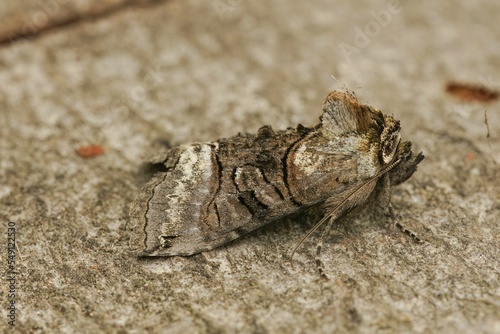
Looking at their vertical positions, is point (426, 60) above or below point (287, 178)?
above

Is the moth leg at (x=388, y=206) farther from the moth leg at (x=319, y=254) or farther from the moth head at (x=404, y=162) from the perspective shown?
the moth leg at (x=319, y=254)

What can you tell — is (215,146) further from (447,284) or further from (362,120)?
(447,284)

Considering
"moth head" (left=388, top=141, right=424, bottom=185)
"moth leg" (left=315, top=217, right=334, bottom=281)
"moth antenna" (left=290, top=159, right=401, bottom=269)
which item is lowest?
"moth leg" (left=315, top=217, right=334, bottom=281)

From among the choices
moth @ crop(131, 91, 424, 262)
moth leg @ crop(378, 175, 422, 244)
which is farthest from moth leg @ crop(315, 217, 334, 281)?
moth leg @ crop(378, 175, 422, 244)

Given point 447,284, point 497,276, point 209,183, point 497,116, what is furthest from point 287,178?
point 497,116

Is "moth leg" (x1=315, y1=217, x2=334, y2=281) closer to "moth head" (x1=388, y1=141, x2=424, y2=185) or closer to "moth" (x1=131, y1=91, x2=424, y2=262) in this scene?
"moth" (x1=131, y1=91, x2=424, y2=262)

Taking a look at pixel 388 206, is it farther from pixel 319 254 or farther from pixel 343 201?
pixel 319 254

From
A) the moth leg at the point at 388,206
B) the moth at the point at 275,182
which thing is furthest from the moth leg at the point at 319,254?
the moth leg at the point at 388,206
